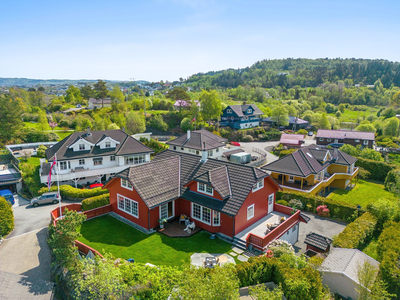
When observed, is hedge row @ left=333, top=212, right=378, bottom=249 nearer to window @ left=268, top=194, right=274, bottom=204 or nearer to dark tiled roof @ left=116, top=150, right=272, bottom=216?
window @ left=268, top=194, right=274, bottom=204

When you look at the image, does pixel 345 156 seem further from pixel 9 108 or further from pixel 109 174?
pixel 9 108

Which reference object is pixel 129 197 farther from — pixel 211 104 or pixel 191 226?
pixel 211 104

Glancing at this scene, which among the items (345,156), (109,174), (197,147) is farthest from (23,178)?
(345,156)

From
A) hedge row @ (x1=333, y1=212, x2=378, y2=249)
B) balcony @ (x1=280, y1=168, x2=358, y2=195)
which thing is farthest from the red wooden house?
balcony @ (x1=280, y1=168, x2=358, y2=195)

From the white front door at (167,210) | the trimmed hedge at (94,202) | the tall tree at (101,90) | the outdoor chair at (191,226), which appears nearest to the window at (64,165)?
the trimmed hedge at (94,202)

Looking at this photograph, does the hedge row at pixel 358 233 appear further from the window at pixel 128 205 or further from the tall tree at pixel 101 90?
the tall tree at pixel 101 90

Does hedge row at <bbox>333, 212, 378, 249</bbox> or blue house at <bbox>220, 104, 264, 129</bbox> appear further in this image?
blue house at <bbox>220, 104, 264, 129</bbox>

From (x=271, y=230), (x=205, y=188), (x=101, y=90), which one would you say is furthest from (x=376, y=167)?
(x=101, y=90)
